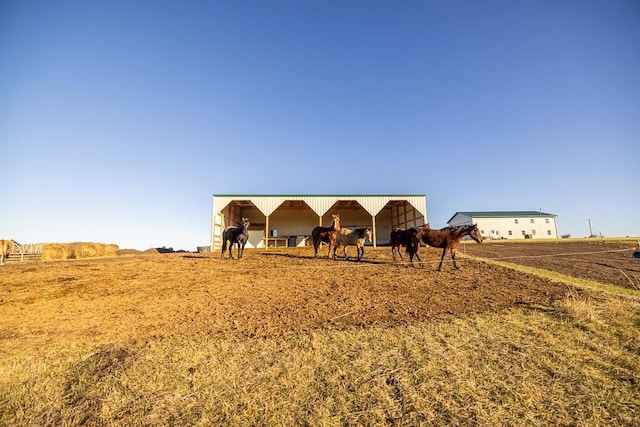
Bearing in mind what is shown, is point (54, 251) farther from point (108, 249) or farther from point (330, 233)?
point (330, 233)

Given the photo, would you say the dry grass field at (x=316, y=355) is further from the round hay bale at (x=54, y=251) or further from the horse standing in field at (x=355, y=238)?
the round hay bale at (x=54, y=251)

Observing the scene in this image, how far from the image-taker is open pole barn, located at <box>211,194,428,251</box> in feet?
86.1

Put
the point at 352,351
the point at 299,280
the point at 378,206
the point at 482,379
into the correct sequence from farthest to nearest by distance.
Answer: the point at 378,206 < the point at 299,280 < the point at 352,351 < the point at 482,379

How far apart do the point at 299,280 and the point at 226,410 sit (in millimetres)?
7026

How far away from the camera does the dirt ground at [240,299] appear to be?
600 cm

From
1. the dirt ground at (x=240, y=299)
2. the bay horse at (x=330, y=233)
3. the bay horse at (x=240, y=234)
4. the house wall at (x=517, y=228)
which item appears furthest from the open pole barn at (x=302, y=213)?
the house wall at (x=517, y=228)

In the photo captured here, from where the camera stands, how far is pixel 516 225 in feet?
176

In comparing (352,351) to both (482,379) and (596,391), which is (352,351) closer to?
(482,379)

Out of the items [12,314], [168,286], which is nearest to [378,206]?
[168,286]

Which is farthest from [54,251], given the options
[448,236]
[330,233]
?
[448,236]

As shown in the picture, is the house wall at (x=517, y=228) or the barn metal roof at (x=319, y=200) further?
the house wall at (x=517, y=228)

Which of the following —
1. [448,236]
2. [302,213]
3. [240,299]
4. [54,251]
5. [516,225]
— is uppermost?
[302,213]

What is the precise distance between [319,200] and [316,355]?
72.7ft

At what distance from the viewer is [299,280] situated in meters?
10.2
